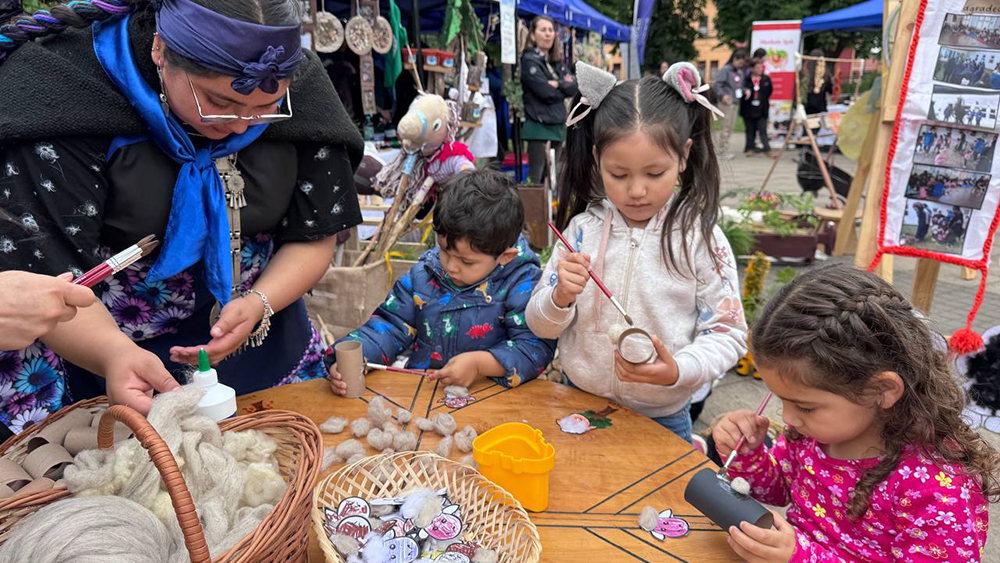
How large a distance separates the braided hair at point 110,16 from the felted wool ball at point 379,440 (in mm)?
941

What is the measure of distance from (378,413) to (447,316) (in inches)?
24.7

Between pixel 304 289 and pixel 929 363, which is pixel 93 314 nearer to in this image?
pixel 304 289

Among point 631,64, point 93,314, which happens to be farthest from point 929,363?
point 631,64

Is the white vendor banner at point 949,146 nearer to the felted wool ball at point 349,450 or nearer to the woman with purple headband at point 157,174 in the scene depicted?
the felted wool ball at point 349,450

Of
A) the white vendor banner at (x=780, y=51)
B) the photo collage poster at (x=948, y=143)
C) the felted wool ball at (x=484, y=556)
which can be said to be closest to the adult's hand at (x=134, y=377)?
the felted wool ball at (x=484, y=556)

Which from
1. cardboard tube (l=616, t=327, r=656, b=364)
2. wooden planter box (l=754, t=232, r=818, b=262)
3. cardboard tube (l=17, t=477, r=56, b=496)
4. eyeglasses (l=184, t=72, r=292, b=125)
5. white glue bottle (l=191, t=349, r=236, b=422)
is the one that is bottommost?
wooden planter box (l=754, t=232, r=818, b=262)

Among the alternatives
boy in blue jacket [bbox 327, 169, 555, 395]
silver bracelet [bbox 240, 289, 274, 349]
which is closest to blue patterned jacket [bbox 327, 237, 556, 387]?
boy in blue jacket [bbox 327, 169, 555, 395]

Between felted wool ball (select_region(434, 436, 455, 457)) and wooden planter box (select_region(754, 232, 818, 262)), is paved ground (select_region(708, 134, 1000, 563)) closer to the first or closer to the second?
wooden planter box (select_region(754, 232, 818, 262))

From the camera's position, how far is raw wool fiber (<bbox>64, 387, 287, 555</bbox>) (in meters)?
1.09

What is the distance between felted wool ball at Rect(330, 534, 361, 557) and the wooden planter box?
5560 mm

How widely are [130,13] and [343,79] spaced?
487 cm

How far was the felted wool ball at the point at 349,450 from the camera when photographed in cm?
159

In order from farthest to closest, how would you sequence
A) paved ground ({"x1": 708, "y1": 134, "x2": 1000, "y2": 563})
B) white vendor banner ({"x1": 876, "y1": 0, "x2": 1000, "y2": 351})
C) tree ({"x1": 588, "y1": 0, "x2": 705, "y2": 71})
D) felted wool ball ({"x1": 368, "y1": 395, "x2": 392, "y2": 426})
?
1. tree ({"x1": 588, "y1": 0, "x2": 705, "y2": 71})
2. paved ground ({"x1": 708, "y1": 134, "x2": 1000, "y2": 563})
3. white vendor banner ({"x1": 876, "y1": 0, "x2": 1000, "y2": 351})
4. felted wool ball ({"x1": 368, "y1": 395, "x2": 392, "y2": 426})

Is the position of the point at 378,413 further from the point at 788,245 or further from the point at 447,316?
the point at 788,245
